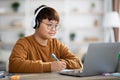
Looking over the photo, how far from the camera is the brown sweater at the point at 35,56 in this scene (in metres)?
2.16

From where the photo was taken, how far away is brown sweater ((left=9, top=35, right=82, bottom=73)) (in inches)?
85.0

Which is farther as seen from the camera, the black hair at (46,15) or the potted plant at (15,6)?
the potted plant at (15,6)

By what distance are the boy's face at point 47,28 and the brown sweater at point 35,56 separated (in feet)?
0.37

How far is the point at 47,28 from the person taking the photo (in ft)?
7.90

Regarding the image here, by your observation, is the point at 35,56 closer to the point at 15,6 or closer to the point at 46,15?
the point at 46,15

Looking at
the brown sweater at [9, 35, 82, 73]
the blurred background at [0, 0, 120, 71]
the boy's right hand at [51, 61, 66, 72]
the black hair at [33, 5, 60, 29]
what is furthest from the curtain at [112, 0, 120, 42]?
the boy's right hand at [51, 61, 66, 72]

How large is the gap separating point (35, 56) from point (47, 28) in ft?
0.83

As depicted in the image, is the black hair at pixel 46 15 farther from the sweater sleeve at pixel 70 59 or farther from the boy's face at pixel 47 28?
the sweater sleeve at pixel 70 59

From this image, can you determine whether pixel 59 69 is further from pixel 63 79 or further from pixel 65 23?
pixel 65 23

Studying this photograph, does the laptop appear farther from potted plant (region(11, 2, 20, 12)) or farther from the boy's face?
potted plant (region(11, 2, 20, 12))

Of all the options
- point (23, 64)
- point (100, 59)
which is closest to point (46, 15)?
point (23, 64)

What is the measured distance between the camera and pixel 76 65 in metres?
2.43

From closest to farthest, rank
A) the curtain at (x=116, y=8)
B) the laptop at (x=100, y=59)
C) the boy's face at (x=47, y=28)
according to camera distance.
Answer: the laptop at (x=100, y=59)
the boy's face at (x=47, y=28)
the curtain at (x=116, y=8)

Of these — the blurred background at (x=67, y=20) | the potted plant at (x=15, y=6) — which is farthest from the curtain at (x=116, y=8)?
the potted plant at (x=15, y=6)
